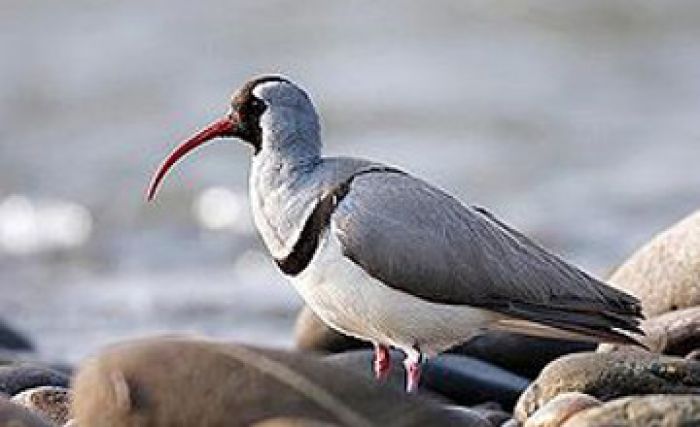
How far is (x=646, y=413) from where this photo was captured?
238 inches

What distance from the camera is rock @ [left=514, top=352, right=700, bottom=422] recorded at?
7309mm

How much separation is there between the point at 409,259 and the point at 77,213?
9089 millimetres

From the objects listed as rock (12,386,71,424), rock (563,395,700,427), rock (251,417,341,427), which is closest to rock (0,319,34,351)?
rock (12,386,71,424)

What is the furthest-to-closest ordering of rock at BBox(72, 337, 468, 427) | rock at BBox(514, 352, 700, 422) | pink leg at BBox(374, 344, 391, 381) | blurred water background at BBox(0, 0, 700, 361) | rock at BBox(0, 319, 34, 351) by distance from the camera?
blurred water background at BBox(0, 0, 700, 361) → rock at BBox(0, 319, 34, 351) → pink leg at BBox(374, 344, 391, 381) → rock at BBox(514, 352, 700, 422) → rock at BBox(72, 337, 468, 427)

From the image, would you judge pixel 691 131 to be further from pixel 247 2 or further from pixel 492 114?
pixel 247 2

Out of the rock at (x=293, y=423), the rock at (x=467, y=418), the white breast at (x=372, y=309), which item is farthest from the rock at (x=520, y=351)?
the rock at (x=293, y=423)

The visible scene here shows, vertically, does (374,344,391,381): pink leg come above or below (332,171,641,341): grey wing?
below

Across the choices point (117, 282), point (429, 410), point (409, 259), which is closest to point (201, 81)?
point (117, 282)

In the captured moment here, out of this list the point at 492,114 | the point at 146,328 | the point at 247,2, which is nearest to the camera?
the point at 146,328

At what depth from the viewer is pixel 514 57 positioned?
66.4ft

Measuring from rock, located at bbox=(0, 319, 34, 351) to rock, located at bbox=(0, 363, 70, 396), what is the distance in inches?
112

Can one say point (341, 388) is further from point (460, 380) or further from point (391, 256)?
point (460, 380)

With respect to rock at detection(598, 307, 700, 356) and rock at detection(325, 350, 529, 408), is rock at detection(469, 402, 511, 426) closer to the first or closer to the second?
rock at detection(325, 350, 529, 408)

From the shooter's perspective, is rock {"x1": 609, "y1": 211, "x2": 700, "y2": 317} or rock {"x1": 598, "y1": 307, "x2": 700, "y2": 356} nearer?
rock {"x1": 598, "y1": 307, "x2": 700, "y2": 356}
